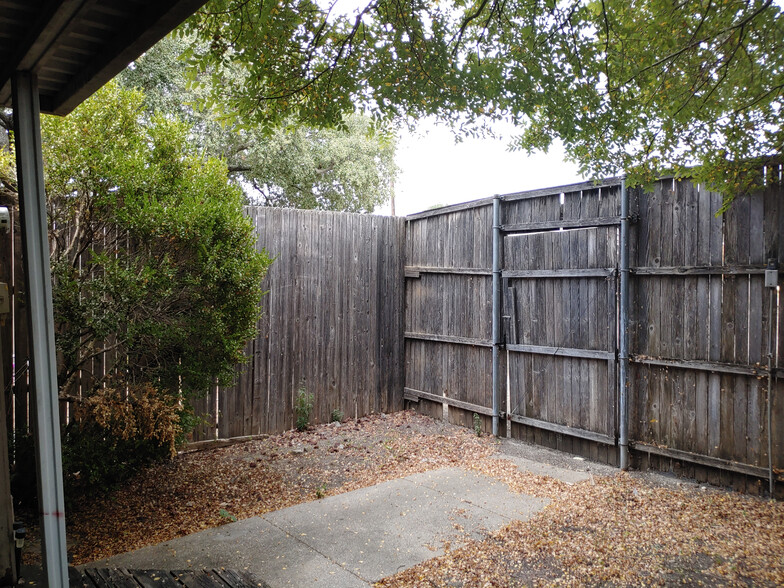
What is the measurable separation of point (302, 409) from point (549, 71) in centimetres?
434

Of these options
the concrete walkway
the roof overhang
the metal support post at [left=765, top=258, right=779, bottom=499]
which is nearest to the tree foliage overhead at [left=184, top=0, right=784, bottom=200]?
the metal support post at [left=765, top=258, right=779, bottom=499]

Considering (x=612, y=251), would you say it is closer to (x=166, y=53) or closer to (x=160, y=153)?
(x=160, y=153)

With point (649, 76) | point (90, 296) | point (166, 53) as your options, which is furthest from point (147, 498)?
point (166, 53)

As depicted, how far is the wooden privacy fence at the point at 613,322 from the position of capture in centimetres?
416

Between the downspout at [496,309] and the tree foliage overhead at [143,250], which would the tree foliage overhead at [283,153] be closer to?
the downspout at [496,309]

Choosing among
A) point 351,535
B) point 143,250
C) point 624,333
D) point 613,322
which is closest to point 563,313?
point 613,322

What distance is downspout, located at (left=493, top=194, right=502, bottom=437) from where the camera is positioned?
6.03 meters

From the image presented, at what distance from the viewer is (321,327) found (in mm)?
6496

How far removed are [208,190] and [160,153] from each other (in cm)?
43

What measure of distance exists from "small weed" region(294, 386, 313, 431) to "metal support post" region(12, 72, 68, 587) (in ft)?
13.6

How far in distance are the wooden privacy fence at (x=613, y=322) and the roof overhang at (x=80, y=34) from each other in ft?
13.2

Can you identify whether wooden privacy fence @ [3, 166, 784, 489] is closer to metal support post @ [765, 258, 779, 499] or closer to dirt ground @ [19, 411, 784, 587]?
metal support post @ [765, 258, 779, 499]

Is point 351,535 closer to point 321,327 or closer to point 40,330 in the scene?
point 40,330

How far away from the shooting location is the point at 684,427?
4566mm
